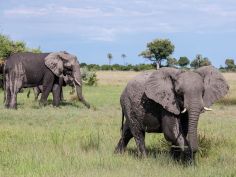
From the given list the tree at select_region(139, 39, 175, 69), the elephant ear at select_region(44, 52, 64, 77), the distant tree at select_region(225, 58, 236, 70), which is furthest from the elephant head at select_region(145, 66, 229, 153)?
the distant tree at select_region(225, 58, 236, 70)

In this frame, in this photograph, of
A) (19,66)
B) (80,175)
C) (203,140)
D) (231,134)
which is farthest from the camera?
(19,66)

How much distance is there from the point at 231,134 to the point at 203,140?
3517mm

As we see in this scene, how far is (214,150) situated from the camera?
11.0 m

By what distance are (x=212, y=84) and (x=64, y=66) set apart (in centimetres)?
1354

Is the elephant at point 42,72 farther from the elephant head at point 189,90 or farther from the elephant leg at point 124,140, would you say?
the elephant head at point 189,90

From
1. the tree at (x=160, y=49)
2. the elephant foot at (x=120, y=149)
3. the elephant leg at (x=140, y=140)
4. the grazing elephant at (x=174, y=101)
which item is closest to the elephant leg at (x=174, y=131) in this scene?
the grazing elephant at (x=174, y=101)

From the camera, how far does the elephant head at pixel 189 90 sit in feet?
29.8

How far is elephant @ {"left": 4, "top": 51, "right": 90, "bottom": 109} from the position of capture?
73.5ft

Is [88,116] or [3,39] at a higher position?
[3,39]

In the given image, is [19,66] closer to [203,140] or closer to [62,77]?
[62,77]

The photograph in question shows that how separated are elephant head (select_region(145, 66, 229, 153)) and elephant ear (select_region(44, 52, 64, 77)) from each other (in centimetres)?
1254

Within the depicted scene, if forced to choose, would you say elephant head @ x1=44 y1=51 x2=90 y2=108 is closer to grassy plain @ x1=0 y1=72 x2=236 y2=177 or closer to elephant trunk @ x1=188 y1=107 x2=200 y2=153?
grassy plain @ x1=0 y1=72 x2=236 y2=177

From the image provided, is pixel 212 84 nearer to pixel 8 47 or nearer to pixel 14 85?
pixel 14 85

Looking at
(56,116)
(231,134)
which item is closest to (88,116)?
(56,116)
